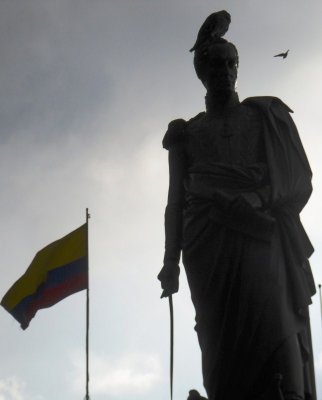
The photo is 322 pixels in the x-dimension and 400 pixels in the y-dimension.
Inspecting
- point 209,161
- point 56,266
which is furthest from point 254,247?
point 56,266

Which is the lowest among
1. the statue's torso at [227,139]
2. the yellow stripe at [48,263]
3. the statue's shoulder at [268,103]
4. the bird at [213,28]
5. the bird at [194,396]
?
the bird at [194,396]

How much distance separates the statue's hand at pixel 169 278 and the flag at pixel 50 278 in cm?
1056

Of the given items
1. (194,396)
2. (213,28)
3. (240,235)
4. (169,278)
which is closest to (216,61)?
(213,28)

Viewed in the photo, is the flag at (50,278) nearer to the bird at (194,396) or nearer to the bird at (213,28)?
the bird at (213,28)

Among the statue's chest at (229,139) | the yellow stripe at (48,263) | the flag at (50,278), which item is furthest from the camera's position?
the yellow stripe at (48,263)

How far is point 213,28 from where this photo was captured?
443 inches

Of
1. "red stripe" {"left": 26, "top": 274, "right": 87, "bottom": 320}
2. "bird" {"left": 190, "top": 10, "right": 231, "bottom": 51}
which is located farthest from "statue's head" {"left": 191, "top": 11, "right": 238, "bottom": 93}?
"red stripe" {"left": 26, "top": 274, "right": 87, "bottom": 320}

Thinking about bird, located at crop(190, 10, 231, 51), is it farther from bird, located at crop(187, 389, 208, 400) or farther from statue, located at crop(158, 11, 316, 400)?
bird, located at crop(187, 389, 208, 400)

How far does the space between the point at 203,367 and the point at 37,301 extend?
12126 millimetres

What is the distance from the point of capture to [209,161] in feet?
34.4

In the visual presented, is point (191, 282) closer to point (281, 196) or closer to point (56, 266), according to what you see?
point (281, 196)

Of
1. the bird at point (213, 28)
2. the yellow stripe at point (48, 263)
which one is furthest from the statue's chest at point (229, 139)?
the yellow stripe at point (48, 263)

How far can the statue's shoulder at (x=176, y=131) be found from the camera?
10938mm

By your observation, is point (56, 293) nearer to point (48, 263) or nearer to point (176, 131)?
point (48, 263)
